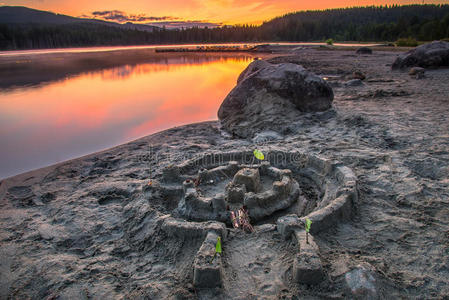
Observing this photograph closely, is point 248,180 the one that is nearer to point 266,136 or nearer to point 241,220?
point 241,220

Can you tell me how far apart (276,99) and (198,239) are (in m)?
6.23

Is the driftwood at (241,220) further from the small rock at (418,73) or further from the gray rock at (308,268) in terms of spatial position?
the small rock at (418,73)

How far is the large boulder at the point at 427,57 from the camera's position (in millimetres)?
15352

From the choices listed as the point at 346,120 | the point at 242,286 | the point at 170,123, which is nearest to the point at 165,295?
the point at 242,286

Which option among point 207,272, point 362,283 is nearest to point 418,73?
point 362,283

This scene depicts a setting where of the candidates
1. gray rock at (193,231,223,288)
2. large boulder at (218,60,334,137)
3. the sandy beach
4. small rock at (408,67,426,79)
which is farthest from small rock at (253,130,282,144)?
small rock at (408,67,426,79)

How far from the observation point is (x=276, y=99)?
8.91 m

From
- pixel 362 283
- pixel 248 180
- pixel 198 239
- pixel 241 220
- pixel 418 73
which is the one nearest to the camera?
pixel 362 283

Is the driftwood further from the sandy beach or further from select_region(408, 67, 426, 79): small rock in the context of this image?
select_region(408, 67, 426, 79): small rock

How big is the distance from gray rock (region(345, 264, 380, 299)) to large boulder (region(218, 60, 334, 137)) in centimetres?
587

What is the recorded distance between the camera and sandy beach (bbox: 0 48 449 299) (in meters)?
2.94

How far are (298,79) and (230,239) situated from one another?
22.1 feet

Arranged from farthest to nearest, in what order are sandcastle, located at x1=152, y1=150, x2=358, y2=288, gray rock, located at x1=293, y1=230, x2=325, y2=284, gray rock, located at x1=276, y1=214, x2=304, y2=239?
gray rock, located at x1=276, y1=214, x2=304, y2=239 < sandcastle, located at x1=152, y1=150, x2=358, y2=288 < gray rock, located at x1=293, y1=230, x2=325, y2=284

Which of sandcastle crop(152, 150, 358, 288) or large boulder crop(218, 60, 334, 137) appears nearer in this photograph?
sandcastle crop(152, 150, 358, 288)
